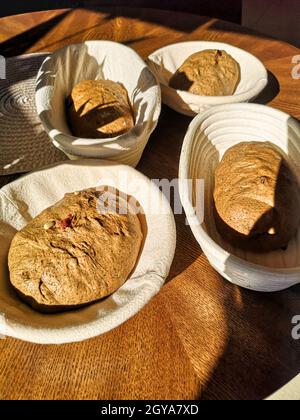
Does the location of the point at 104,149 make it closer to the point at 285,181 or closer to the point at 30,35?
the point at 285,181

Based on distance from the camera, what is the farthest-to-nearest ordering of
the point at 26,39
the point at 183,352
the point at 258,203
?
Result: the point at 26,39 < the point at 258,203 < the point at 183,352

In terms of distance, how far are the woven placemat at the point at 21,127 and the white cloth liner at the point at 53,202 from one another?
213mm

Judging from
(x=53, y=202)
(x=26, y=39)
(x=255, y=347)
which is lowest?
(x=255, y=347)

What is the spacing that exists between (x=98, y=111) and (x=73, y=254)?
1.58ft

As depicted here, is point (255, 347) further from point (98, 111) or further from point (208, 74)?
point (208, 74)

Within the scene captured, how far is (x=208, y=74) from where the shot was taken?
49.0 inches

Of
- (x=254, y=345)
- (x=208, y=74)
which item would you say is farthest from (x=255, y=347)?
(x=208, y=74)

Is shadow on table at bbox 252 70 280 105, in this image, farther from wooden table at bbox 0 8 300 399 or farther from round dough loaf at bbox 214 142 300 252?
wooden table at bbox 0 8 300 399

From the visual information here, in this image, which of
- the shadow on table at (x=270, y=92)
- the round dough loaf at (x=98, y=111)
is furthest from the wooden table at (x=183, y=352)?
the shadow on table at (x=270, y=92)

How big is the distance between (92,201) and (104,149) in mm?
147

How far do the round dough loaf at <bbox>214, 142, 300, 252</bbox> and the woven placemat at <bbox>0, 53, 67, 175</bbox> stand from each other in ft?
1.72

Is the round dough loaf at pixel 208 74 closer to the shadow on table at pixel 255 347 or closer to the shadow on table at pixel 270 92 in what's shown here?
the shadow on table at pixel 270 92

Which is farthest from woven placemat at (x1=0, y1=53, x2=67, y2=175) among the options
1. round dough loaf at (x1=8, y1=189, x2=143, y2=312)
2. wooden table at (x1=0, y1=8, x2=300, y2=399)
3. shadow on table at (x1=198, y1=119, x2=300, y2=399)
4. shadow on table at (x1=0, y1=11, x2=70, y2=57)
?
shadow on table at (x1=198, y1=119, x2=300, y2=399)

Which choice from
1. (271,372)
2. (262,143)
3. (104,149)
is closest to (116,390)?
(271,372)
